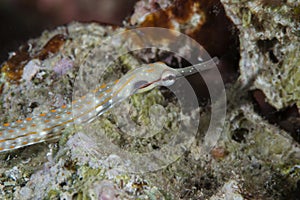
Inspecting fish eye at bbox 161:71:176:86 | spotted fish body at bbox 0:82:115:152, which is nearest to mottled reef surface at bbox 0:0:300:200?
spotted fish body at bbox 0:82:115:152

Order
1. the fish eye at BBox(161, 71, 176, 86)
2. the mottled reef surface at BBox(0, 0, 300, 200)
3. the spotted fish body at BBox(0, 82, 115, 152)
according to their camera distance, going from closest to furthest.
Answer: the mottled reef surface at BBox(0, 0, 300, 200)
the spotted fish body at BBox(0, 82, 115, 152)
the fish eye at BBox(161, 71, 176, 86)

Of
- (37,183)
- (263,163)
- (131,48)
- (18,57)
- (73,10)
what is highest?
(73,10)

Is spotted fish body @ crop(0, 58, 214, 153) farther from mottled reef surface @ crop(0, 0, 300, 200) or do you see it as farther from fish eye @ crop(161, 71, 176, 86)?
mottled reef surface @ crop(0, 0, 300, 200)

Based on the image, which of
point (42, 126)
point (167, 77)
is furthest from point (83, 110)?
point (167, 77)

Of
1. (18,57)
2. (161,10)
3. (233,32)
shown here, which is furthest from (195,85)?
(18,57)

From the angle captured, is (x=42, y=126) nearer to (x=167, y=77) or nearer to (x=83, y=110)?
(x=83, y=110)

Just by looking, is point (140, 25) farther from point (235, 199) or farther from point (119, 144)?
point (235, 199)
